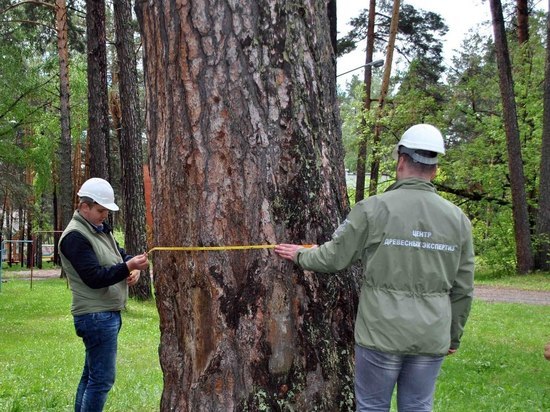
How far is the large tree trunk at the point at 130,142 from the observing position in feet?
45.9

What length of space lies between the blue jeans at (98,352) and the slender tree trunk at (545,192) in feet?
57.9

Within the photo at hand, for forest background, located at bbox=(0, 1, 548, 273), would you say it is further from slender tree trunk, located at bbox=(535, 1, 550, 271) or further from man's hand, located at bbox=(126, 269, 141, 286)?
man's hand, located at bbox=(126, 269, 141, 286)

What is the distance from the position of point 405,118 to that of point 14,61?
13611 millimetres

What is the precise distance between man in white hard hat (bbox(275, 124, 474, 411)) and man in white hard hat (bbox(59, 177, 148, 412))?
176 centimetres

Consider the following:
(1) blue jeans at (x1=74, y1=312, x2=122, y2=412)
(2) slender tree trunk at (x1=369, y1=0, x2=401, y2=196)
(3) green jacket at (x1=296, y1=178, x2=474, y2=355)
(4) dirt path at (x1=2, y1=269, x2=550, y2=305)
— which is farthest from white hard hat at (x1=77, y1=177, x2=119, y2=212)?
(2) slender tree trunk at (x1=369, y1=0, x2=401, y2=196)

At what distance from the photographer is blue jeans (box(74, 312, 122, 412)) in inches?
168

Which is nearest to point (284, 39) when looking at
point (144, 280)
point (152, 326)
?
point (152, 326)

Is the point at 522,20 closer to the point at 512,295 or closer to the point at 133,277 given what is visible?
the point at 512,295

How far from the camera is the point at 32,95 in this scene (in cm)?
2038

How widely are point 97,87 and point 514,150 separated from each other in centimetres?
1259

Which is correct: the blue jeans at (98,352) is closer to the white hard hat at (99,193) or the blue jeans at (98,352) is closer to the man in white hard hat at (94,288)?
the man in white hard hat at (94,288)

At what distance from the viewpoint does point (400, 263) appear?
9.55ft

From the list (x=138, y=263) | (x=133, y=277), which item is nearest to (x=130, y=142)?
(x=133, y=277)

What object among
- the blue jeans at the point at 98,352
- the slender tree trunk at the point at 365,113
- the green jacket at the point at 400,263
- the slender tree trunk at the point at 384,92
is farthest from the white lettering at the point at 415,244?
the slender tree trunk at the point at 365,113
